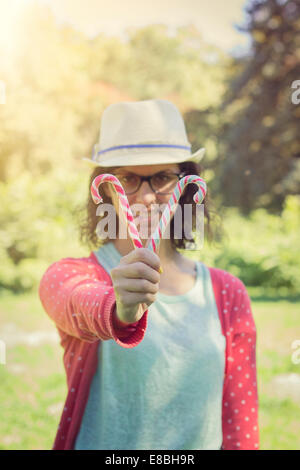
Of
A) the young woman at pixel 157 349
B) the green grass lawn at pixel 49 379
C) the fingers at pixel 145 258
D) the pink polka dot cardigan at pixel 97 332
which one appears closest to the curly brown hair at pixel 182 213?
the young woman at pixel 157 349

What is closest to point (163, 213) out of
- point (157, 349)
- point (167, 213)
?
point (167, 213)

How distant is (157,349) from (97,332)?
46 centimetres

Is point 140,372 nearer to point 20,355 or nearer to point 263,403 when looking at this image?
point 263,403

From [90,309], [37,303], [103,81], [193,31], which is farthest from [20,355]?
[193,31]

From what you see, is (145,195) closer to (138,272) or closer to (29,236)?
(138,272)

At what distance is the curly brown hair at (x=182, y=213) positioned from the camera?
1.90 metres

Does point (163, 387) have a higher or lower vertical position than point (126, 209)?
lower

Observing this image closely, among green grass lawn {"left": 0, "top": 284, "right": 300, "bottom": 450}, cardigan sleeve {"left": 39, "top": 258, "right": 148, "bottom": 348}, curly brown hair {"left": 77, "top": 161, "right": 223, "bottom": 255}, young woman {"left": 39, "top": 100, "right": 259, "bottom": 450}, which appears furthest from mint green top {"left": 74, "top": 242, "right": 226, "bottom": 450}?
green grass lawn {"left": 0, "top": 284, "right": 300, "bottom": 450}

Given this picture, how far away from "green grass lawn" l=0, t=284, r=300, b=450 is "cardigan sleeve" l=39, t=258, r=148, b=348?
2569 mm

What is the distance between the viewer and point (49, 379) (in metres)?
4.93

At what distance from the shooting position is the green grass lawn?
386 centimetres

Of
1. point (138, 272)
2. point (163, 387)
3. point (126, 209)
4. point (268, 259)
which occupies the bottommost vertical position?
point (163, 387)

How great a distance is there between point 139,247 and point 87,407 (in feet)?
2.64

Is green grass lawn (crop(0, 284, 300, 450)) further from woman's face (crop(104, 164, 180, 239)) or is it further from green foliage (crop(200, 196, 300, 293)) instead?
woman's face (crop(104, 164, 180, 239))
